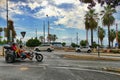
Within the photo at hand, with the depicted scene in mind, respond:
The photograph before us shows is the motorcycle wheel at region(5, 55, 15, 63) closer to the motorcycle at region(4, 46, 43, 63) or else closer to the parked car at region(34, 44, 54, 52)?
the motorcycle at region(4, 46, 43, 63)

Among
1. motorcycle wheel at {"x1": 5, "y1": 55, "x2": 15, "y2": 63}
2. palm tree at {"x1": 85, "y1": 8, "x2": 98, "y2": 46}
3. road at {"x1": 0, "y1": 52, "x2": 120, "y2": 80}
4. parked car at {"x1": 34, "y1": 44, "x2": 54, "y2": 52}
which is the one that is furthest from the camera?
palm tree at {"x1": 85, "y1": 8, "x2": 98, "y2": 46}

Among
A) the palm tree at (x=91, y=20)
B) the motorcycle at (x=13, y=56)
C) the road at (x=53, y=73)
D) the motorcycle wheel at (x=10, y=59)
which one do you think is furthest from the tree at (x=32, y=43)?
the road at (x=53, y=73)

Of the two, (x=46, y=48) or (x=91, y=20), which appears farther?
(x=91, y=20)

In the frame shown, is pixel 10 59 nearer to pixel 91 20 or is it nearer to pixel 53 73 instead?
pixel 53 73

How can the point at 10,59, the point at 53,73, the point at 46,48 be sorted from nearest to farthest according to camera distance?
the point at 53,73
the point at 10,59
the point at 46,48

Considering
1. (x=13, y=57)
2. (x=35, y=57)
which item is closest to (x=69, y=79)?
(x=13, y=57)

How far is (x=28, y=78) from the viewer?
15.2 meters

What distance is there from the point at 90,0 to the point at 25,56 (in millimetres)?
13732

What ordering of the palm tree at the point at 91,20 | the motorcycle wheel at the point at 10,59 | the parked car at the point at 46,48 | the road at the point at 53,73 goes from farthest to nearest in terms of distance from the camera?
the palm tree at the point at 91,20 < the parked car at the point at 46,48 < the motorcycle wheel at the point at 10,59 < the road at the point at 53,73

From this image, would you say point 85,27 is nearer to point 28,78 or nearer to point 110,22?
point 110,22

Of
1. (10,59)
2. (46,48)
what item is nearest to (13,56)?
(10,59)

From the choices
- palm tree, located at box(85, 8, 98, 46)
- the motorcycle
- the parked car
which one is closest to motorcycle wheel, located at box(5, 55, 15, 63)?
the motorcycle

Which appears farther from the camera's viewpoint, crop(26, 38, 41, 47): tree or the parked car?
crop(26, 38, 41, 47): tree

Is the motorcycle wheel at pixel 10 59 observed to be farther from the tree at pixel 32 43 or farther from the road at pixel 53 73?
the tree at pixel 32 43
